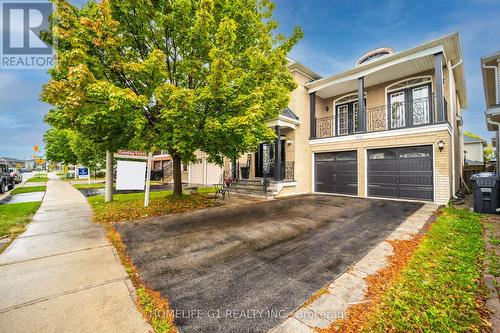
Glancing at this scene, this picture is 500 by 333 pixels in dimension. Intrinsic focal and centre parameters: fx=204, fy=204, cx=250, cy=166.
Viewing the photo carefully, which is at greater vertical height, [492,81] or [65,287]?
[492,81]

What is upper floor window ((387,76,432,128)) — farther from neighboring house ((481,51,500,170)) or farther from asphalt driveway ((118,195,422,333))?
asphalt driveway ((118,195,422,333))

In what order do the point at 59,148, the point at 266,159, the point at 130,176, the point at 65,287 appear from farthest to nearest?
1. the point at 59,148
2. the point at 266,159
3. the point at 130,176
4. the point at 65,287

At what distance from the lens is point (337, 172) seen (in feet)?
40.7

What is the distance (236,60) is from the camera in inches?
298

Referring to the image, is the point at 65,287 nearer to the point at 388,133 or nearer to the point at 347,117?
the point at 388,133

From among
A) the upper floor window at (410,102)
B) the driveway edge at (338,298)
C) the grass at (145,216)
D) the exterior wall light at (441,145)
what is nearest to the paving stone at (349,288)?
the driveway edge at (338,298)

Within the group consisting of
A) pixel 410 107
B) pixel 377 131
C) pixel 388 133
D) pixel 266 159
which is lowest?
pixel 266 159

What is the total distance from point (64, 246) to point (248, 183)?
31.3ft

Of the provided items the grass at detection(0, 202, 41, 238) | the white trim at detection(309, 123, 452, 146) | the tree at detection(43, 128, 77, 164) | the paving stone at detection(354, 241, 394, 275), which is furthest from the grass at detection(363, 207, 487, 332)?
the tree at detection(43, 128, 77, 164)

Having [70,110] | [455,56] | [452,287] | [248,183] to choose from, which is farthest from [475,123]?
[70,110]

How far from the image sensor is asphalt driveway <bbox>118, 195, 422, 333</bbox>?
8.22 feet

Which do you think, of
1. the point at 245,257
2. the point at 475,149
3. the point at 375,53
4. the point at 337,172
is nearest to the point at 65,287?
the point at 245,257

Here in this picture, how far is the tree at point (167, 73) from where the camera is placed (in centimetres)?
566

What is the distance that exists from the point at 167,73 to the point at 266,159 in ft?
28.7
